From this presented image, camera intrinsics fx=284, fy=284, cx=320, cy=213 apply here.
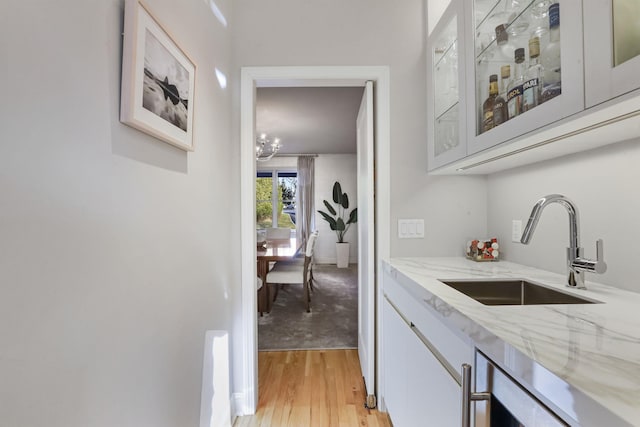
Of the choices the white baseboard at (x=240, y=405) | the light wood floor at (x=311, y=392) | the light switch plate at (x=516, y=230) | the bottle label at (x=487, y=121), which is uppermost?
the bottle label at (x=487, y=121)

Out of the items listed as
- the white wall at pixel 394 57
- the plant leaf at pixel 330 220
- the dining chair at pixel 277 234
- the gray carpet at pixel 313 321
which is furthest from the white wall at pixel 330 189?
the white wall at pixel 394 57

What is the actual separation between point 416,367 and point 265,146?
200 inches

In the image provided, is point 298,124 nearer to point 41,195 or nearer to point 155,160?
point 155,160

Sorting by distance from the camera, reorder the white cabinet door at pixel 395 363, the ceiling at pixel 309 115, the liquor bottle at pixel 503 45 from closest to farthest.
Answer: the liquor bottle at pixel 503 45 → the white cabinet door at pixel 395 363 → the ceiling at pixel 309 115

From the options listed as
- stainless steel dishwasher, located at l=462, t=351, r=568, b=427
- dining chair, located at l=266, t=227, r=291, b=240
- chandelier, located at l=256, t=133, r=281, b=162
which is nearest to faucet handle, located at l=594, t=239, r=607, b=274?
stainless steel dishwasher, located at l=462, t=351, r=568, b=427

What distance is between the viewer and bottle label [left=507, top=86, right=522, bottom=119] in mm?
979

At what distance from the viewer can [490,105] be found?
1.14 meters

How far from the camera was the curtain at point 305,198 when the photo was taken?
21.8 ft

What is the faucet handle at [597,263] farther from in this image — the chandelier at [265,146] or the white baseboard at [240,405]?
the chandelier at [265,146]

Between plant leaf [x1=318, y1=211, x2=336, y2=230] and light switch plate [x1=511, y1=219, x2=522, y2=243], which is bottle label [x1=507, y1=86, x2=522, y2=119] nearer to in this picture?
light switch plate [x1=511, y1=219, x2=522, y2=243]

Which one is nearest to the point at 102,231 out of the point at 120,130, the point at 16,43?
the point at 120,130

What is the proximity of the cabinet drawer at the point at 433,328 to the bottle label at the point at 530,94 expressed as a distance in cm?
75

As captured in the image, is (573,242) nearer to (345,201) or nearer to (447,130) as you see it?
(447,130)

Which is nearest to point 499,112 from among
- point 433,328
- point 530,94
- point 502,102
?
point 502,102
